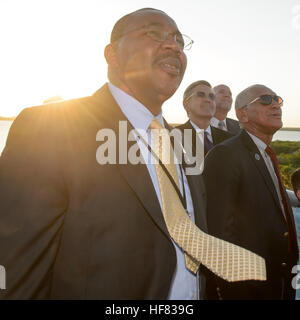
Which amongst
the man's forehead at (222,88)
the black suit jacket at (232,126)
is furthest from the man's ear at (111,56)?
the black suit jacket at (232,126)

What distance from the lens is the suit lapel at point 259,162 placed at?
2.72m

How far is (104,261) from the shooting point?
3.93ft

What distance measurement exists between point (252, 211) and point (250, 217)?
0.07 metres

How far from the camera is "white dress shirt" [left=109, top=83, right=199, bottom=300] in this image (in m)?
1.38

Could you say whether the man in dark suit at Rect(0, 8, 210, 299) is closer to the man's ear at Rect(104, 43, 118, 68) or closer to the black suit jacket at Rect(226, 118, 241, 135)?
the man's ear at Rect(104, 43, 118, 68)

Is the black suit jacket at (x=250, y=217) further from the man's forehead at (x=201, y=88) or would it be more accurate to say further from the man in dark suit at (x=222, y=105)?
the man in dark suit at (x=222, y=105)

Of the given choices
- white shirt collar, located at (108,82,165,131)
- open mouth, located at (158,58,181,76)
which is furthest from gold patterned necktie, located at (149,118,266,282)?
open mouth, located at (158,58,181,76)

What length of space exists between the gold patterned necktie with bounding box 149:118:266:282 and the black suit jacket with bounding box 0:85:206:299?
81 mm

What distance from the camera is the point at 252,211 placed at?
104 inches
